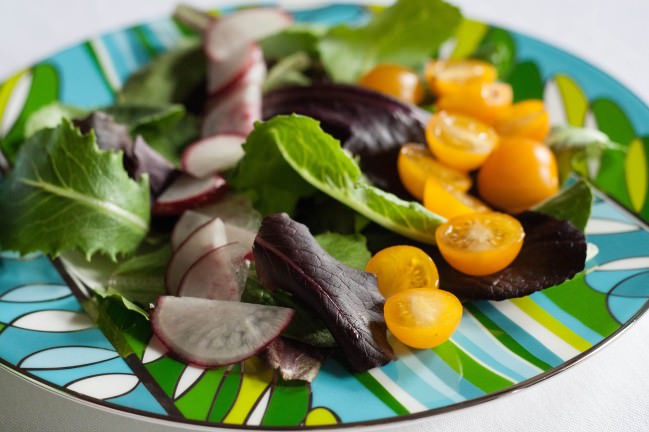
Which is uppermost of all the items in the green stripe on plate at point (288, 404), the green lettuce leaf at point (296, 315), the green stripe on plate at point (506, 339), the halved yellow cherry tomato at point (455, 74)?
the green stripe on plate at point (288, 404)

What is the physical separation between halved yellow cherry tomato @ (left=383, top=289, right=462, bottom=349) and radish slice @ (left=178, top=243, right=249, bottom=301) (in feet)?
1.01

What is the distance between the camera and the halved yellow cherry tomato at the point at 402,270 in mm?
1536

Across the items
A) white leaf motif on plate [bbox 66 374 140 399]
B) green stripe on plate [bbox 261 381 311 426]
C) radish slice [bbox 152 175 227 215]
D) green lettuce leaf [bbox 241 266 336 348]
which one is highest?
white leaf motif on plate [bbox 66 374 140 399]

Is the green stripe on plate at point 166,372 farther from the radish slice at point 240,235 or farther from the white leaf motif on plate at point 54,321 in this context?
the radish slice at point 240,235

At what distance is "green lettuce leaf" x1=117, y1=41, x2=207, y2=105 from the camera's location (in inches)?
91.3

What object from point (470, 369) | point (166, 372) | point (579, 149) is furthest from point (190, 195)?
point (579, 149)

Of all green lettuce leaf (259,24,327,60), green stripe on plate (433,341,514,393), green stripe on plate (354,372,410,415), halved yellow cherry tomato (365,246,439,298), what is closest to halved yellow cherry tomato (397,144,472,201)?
halved yellow cherry tomato (365,246,439,298)

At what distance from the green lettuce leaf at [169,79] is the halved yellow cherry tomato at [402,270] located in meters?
1.03

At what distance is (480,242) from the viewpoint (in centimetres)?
157

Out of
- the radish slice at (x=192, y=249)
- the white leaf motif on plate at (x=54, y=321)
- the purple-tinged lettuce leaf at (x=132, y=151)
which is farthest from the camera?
the purple-tinged lettuce leaf at (x=132, y=151)

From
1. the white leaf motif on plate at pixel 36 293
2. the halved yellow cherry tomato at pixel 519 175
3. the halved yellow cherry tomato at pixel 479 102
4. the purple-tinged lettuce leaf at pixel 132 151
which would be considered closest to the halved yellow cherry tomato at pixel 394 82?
the halved yellow cherry tomato at pixel 479 102

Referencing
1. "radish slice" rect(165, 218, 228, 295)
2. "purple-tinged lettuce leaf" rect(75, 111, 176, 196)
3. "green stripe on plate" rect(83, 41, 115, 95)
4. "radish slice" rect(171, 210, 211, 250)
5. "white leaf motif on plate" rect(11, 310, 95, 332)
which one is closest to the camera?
"white leaf motif on plate" rect(11, 310, 95, 332)

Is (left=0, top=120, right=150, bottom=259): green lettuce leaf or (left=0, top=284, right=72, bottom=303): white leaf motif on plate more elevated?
(left=0, top=120, right=150, bottom=259): green lettuce leaf

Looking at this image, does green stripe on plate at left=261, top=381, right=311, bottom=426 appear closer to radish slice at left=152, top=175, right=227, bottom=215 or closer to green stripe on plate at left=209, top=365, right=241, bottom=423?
green stripe on plate at left=209, top=365, right=241, bottom=423
